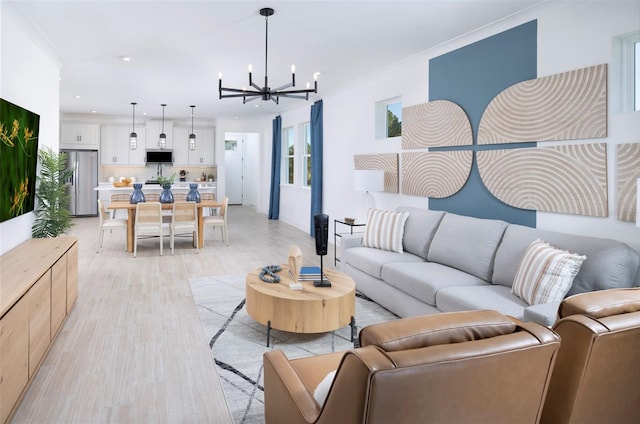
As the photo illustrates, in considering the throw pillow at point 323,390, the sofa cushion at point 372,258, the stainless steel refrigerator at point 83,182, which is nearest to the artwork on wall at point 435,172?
the sofa cushion at point 372,258

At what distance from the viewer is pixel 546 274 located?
2850 mm

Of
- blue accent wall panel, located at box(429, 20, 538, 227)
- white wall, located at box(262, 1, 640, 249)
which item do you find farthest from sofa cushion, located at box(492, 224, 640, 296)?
blue accent wall panel, located at box(429, 20, 538, 227)

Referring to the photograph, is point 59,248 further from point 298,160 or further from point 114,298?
point 298,160

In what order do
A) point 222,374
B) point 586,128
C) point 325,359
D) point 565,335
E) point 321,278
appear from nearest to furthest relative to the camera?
1. point 565,335
2. point 325,359
3. point 222,374
4. point 586,128
5. point 321,278

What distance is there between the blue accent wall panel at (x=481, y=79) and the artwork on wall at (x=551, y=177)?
0.37 ft

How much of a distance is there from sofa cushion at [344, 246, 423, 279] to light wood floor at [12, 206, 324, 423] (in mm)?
1440

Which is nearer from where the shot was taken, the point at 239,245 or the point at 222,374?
the point at 222,374

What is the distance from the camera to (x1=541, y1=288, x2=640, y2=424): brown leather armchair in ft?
5.01

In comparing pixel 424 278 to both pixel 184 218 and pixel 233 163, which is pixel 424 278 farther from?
pixel 233 163

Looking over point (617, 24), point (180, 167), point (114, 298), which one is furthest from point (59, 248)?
point (180, 167)

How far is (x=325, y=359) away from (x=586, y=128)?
2.69 m

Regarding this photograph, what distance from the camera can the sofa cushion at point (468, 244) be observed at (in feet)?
12.1

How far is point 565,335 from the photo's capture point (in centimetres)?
158

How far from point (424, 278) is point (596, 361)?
2.08 m
